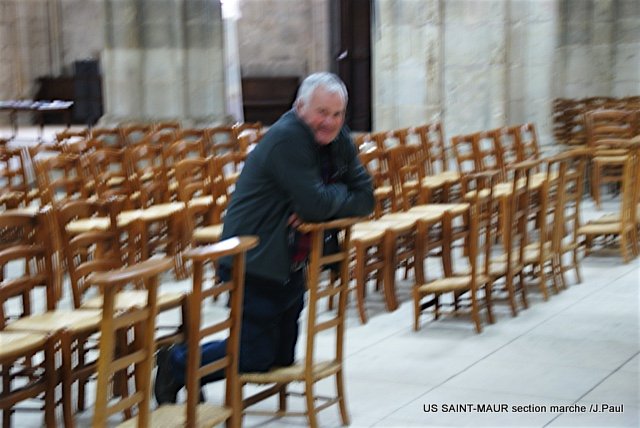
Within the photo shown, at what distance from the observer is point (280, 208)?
4.92m

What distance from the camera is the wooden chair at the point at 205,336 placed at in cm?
396

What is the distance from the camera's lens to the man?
4809mm

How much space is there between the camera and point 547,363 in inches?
251

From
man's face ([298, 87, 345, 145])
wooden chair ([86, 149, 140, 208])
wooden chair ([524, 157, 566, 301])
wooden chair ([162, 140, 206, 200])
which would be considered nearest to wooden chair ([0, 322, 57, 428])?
man's face ([298, 87, 345, 145])

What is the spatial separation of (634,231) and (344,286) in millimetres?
5078

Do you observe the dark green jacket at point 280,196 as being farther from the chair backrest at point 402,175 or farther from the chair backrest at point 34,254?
the chair backrest at point 402,175

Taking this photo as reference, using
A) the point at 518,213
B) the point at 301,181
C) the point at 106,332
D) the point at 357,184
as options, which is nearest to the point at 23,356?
the point at 301,181

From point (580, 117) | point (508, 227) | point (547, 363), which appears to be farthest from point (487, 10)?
point (547, 363)

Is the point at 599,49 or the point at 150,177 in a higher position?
the point at 599,49

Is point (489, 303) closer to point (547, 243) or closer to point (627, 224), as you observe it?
point (547, 243)

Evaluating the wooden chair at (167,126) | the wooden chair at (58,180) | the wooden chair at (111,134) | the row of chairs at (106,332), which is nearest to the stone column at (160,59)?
the wooden chair at (167,126)

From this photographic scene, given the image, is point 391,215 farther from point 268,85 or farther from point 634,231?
point 268,85

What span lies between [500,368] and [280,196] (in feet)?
6.53

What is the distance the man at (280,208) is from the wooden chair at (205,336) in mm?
327
